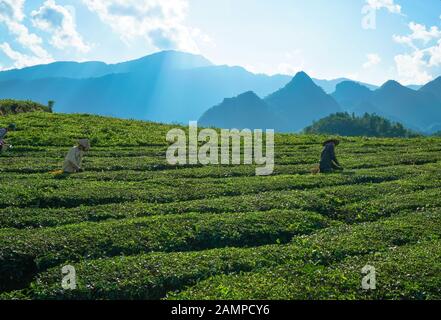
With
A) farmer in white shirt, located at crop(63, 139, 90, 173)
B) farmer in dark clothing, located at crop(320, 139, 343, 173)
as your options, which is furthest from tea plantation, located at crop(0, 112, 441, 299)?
farmer in dark clothing, located at crop(320, 139, 343, 173)

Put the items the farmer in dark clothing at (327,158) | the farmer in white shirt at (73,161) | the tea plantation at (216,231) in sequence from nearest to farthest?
the tea plantation at (216,231), the farmer in white shirt at (73,161), the farmer in dark clothing at (327,158)

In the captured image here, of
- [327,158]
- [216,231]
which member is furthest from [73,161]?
[327,158]

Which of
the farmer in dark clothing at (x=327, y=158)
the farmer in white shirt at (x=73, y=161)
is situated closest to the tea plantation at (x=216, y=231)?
the farmer in white shirt at (x=73, y=161)

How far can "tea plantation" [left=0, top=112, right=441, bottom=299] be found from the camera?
15.0 meters

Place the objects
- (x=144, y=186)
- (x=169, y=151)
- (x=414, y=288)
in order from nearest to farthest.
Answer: (x=414, y=288) → (x=144, y=186) → (x=169, y=151)

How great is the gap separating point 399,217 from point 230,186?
10685mm

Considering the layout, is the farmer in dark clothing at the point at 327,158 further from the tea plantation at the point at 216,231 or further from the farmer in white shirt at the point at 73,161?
the farmer in white shirt at the point at 73,161

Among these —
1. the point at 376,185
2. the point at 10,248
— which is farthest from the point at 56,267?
the point at 376,185

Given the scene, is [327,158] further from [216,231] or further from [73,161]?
[73,161]

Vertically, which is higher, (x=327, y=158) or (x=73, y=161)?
(x=327, y=158)

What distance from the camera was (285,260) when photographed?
1708cm

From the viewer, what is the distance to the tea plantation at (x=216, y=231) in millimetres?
15000

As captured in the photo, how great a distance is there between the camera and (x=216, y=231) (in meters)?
20.1
